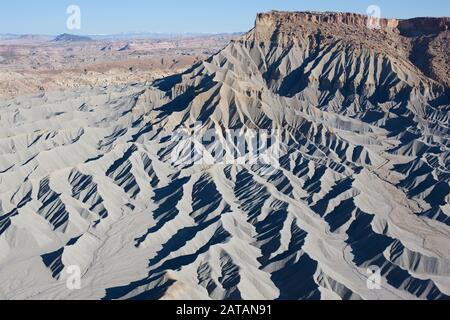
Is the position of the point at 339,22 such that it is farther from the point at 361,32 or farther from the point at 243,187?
the point at 243,187

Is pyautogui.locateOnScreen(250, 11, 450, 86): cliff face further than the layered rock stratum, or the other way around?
pyautogui.locateOnScreen(250, 11, 450, 86): cliff face

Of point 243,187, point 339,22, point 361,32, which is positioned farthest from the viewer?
point 339,22

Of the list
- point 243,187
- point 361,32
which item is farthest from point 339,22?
point 243,187

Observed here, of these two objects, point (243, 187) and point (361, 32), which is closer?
point (243, 187)

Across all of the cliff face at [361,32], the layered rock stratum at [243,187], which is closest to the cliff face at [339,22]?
the cliff face at [361,32]

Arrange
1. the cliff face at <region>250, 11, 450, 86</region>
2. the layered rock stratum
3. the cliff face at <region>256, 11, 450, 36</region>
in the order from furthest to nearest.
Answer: the cliff face at <region>256, 11, 450, 36</region> → the cliff face at <region>250, 11, 450, 86</region> → the layered rock stratum

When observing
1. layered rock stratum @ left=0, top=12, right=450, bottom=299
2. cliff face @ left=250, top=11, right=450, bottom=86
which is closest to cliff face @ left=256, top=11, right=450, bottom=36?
cliff face @ left=250, top=11, right=450, bottom=86

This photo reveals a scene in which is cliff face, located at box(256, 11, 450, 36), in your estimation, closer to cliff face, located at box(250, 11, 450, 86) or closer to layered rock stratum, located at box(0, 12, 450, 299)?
cliff face, located at box(250, 11, 450, 86)

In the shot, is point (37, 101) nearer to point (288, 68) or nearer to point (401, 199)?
point (288, 68)

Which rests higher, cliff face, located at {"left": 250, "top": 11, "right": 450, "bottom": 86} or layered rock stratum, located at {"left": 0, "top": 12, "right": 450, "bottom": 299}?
cliff face, located at {"left": 250, "top": 11, "right": 450, "bottom": 86}
